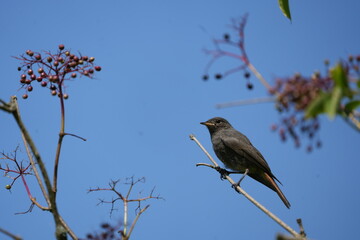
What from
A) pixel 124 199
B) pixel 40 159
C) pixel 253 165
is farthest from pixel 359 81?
pixel 253 165

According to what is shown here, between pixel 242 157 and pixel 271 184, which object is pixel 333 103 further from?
pixel 242 157

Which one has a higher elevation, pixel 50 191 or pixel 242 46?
pixel 50 191

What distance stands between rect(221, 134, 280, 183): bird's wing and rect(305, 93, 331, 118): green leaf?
24.1 ft

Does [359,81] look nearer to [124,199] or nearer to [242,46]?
[242,46]

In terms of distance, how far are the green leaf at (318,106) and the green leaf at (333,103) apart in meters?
0.02

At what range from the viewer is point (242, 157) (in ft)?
30.0

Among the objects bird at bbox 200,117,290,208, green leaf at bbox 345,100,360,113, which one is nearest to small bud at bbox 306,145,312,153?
green leaf at bbox 345,100,360,113

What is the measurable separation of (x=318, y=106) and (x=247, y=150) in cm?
765

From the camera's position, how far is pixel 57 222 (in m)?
2.83

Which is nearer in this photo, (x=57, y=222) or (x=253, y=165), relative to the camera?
(x=57, y=222)

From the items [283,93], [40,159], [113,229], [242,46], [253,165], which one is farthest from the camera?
[253,165]

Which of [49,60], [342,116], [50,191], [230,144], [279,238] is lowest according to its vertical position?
[279,238]

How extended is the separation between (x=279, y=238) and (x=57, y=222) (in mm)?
1551

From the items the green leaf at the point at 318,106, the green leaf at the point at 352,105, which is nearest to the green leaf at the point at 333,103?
the green leaf at the point at 318,106
